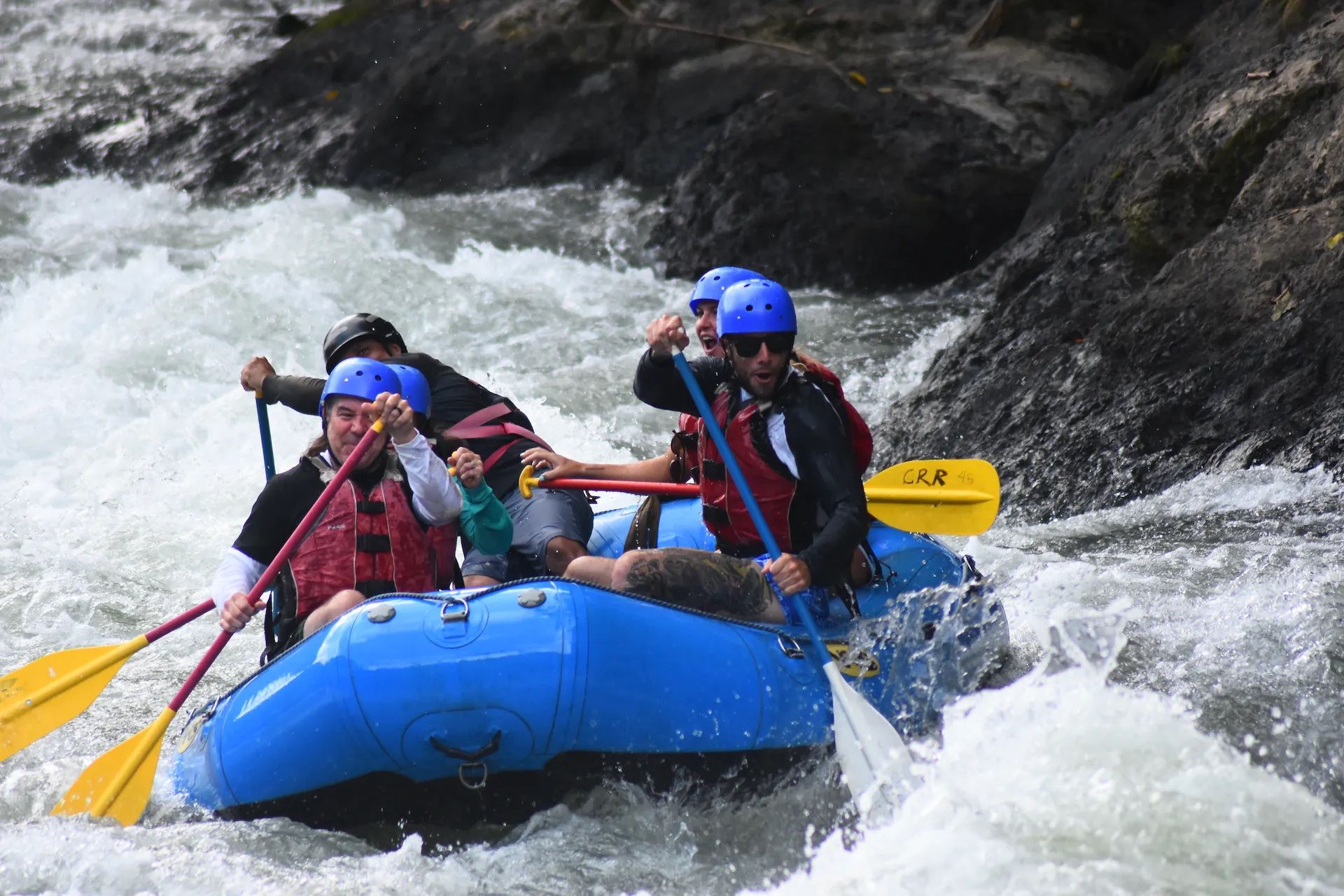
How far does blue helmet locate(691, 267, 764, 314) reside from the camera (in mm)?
4809

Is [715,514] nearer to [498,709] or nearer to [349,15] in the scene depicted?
[498,709]

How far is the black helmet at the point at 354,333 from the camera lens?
4.95 meters

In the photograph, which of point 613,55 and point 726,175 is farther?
point 613,55

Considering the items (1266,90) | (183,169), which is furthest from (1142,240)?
(183,169)

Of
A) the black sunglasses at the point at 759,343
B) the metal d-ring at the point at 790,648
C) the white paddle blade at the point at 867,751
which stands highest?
the black sunglasses at the point at 759,343

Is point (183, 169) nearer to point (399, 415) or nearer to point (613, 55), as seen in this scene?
point (613, 55)

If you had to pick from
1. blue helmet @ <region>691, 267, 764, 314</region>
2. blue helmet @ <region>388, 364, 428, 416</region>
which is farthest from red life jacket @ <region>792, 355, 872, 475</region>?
blue helmet @ <region>388, 364, 428, 416</region>

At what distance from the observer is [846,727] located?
370 cm

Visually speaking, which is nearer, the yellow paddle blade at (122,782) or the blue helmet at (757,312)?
the yellow paddle blade at (122,782)

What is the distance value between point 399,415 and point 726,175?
6507mm

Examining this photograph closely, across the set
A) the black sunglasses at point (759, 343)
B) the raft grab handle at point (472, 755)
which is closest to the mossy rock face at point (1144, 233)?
the black sunglasses at point (759, 343)

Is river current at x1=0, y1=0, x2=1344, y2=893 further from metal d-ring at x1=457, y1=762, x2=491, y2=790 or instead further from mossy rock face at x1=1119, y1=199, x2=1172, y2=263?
mossy rock face at x1=1119, y1=199, x2=1172, y2=263

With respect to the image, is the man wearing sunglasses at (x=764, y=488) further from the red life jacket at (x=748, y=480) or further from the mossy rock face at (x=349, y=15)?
the mossy rock face at (x=349, y=15)

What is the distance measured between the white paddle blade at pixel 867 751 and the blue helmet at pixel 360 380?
5.03 feet
